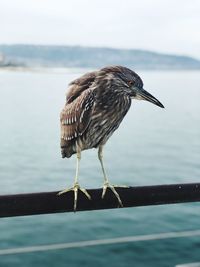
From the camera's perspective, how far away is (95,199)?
3148 millimetres

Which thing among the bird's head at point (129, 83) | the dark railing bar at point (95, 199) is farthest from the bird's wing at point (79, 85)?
the dark railing bar at point (95, 199)

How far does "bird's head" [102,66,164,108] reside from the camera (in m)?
3.37

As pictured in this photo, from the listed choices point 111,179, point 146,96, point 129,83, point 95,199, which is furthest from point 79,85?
point 111,179

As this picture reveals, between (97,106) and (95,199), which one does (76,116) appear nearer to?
(97,106)

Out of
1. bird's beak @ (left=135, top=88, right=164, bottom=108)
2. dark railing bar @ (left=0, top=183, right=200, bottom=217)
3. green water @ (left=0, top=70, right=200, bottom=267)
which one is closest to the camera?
dark railing bar @ (left=0, top=183, right=200, bottom=217)

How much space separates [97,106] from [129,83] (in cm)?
33

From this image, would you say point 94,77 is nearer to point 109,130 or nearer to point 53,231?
point 109,130

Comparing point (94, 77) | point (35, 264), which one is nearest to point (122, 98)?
point (94, 77)

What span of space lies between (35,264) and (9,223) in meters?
4.50

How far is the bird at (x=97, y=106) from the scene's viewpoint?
342 centimetres

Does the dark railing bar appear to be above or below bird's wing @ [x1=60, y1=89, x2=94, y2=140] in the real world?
below

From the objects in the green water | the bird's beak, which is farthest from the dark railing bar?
the green water

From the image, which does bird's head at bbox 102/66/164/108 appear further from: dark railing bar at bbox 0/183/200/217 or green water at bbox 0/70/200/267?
green water at bbox 0/70/200/267

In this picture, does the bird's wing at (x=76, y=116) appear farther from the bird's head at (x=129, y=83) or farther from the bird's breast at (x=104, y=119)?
the bird's head at (x=129, y=83)
